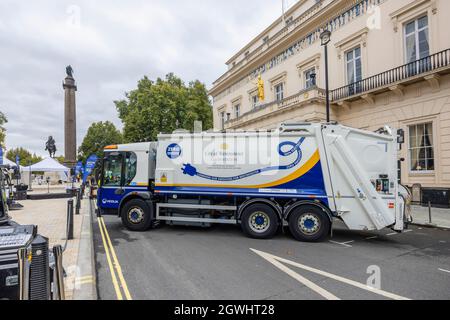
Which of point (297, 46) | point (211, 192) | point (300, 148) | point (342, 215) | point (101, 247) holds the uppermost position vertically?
point (297, 46)

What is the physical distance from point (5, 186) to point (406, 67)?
17.3 metres

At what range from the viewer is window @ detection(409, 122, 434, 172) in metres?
13.7

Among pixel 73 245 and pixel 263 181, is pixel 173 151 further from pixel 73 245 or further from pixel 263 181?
pixel 73 245

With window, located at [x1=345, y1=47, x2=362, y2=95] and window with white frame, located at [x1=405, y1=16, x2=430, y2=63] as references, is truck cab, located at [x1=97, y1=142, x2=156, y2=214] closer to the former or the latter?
window, located at [x1=345, y1=47, x2=362, y2=95]

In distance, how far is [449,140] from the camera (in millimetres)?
12719

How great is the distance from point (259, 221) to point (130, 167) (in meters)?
4.64

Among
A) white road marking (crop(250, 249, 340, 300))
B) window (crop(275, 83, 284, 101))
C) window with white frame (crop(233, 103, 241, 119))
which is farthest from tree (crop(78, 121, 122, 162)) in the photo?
white road marking (crop(250, 249, 340, 300))

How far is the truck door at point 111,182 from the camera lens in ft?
29.8

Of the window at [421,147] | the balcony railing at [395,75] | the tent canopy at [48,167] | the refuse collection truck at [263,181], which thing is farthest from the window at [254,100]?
the refuse collection truck at [263,181]

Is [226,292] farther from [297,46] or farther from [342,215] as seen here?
[297,46]

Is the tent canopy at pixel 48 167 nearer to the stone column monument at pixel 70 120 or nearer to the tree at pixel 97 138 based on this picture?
the stone column monument at pixel 70 120

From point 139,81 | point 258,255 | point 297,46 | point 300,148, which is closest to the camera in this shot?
point 258,255
